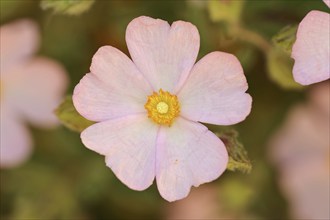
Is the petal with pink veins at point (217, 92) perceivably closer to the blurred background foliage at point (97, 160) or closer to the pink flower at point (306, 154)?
the blurred background foliage at point (97, 160)

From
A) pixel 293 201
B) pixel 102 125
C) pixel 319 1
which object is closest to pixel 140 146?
pixel 102 125

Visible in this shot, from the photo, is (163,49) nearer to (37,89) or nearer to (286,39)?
(286,39)

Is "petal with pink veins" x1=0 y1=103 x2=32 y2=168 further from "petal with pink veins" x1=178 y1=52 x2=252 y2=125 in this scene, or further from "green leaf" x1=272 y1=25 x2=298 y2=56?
"green leaf" x1=272 y1=25 x2=298 y2=56

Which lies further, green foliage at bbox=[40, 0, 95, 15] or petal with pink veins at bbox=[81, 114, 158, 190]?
green foliage at bbox=[40, 0, 95, 15]

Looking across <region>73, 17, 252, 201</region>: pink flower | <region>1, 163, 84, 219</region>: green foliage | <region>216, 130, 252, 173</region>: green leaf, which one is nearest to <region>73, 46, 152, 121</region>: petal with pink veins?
<region>73, 17, 252, 201</region>: pink flower

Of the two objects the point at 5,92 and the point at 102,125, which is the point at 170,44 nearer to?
the point at 102,125

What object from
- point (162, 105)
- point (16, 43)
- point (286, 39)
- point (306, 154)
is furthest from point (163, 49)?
point (306, 154)

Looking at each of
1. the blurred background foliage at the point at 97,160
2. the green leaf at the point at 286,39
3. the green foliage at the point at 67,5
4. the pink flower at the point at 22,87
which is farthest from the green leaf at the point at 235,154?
the pink flower at the point at 22,87
